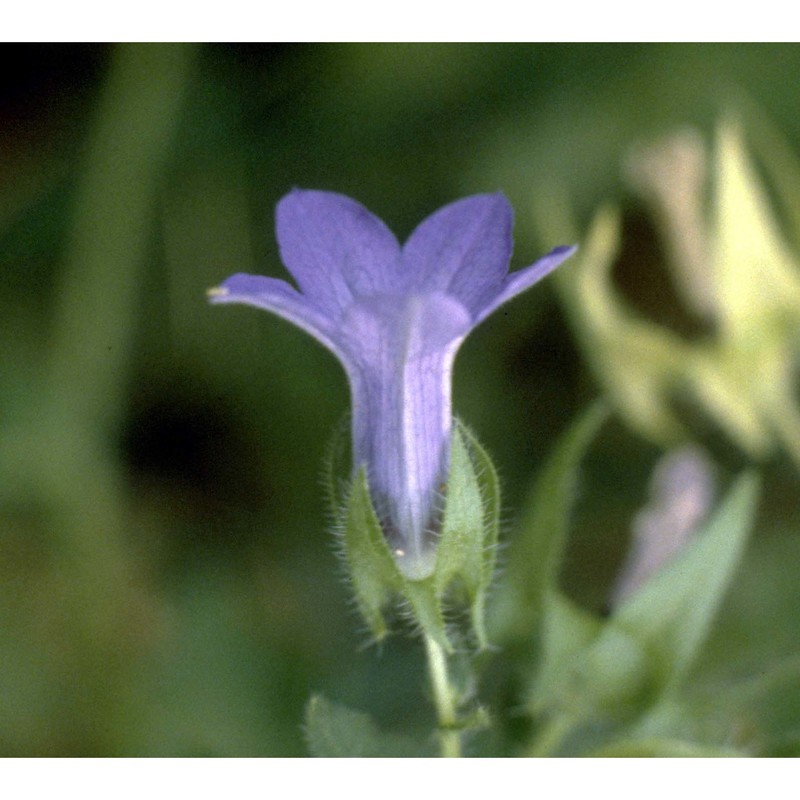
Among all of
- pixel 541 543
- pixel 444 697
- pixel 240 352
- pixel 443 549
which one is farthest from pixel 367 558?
pixel 240 352

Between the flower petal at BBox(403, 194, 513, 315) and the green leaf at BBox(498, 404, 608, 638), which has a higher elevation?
the flower petal at BBox(403, 194, 513, 315)

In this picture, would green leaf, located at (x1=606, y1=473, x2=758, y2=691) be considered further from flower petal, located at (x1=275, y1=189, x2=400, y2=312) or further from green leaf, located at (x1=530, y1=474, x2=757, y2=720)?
flower petal, located at (x1=275, y1=189, x2=400, y2=312)

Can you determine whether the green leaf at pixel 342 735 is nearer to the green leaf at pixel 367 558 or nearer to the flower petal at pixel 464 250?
the green leaf at pixel 367 558

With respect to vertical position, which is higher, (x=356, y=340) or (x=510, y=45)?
(x=510, y=45)

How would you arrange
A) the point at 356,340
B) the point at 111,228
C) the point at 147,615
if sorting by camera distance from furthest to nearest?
the point at 111,228 < the point at 147,615 < the point at 356,340

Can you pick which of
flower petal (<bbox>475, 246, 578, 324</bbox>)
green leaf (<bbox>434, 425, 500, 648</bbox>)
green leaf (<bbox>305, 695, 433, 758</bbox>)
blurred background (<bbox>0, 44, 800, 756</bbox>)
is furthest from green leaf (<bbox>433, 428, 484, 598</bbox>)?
blurred background (<bbox>0, 44, 800, 756</bbox>)

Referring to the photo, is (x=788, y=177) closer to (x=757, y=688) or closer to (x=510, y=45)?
(x=510, y=45)

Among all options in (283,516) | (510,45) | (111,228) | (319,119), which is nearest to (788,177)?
(510,45)
